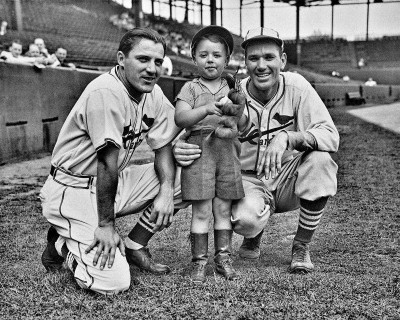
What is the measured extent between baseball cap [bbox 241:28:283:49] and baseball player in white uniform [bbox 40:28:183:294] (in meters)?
0.54

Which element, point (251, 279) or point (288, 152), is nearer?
point (251, 279)

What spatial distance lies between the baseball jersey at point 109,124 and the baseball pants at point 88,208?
9 centimetres

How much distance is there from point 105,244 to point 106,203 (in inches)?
7.4

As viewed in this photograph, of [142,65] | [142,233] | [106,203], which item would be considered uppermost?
[142,65]

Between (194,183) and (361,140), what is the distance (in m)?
7.39

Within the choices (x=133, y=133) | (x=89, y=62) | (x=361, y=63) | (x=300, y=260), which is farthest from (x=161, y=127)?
(x=361, y=63)

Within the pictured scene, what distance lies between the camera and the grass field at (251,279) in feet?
7.75

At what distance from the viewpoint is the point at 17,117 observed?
740cm

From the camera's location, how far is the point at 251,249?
3.29m

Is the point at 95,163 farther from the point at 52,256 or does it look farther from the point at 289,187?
the point at 289,187

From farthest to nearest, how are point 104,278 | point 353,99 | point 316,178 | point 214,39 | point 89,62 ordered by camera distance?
point 353,99 < point 89,62 < point 316,178 < point 214,39 < point 104,278

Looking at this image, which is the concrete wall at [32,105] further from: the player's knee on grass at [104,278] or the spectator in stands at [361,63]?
the spectator in stands at [361,63]

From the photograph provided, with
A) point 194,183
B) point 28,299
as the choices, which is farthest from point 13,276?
point 194,183

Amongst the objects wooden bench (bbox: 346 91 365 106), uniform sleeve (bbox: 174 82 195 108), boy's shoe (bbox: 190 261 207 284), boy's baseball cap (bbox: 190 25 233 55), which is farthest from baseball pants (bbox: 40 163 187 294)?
wooden bench (bbox: 346 91 365 106)
